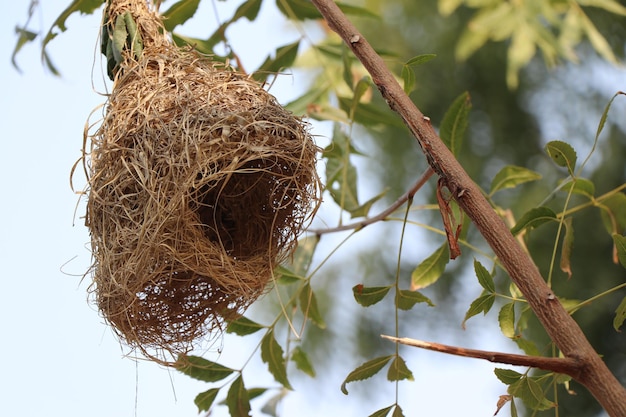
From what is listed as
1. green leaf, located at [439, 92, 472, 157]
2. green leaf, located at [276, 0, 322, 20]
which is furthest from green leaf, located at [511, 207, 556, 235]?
green leaf, located at [276, 0, 322, 20]

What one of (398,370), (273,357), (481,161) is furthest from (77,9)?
(481,161)

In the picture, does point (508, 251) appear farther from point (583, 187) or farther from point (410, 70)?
point (583, 187)

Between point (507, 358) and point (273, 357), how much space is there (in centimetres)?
67

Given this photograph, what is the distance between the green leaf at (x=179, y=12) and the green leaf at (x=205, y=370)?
23.3 inches

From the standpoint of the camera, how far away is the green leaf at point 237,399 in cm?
140

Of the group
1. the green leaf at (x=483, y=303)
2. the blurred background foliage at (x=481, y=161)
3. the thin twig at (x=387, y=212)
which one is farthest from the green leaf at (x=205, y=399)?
Answer: the blurred background foliage at (x=481, y=161)

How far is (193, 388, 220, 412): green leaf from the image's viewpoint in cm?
140

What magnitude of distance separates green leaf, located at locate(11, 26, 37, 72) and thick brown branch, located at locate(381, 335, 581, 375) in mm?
1060

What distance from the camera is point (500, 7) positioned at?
102 inches

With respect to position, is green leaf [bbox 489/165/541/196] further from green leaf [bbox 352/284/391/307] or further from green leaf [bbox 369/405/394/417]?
green leaf [bbox 369/405/394/417]

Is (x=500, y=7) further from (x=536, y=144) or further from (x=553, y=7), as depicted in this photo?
(x=536, y=144)

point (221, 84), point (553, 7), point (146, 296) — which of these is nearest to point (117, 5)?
point (221, 84)

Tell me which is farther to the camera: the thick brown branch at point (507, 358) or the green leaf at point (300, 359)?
the green leaf at point (300, 359)

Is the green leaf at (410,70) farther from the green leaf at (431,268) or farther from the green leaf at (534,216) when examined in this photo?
the green leaf at (431,268)
